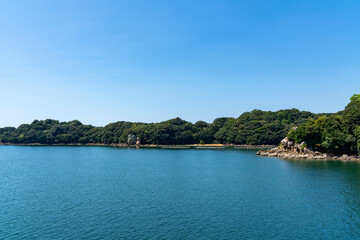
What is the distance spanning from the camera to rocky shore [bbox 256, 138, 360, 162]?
91500mm

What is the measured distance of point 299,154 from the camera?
10125 centimetres

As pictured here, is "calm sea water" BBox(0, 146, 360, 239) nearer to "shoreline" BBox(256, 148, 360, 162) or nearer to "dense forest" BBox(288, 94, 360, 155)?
"shoreline" BBox(256, 148, 360, 162)

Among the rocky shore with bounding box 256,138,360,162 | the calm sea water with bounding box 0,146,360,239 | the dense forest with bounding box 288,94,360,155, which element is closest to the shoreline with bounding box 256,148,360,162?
the rocky shore with bounding box 256,138,360,162

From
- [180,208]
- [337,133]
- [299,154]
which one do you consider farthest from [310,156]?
[180,208]

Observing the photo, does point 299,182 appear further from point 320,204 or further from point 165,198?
point 165,198

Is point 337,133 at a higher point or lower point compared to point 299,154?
higher

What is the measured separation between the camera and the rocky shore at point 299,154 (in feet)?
300

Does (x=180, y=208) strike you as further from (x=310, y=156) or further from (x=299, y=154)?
(x=299, y=154)

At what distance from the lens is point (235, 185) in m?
51.2

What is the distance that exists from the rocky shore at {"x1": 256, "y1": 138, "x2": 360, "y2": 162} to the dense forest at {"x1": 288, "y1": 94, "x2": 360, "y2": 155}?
2301 millimetres

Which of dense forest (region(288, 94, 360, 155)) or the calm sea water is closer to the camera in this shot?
the calm sea water

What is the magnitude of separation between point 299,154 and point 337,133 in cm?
1531

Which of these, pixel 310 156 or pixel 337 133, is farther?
pixel 310 156

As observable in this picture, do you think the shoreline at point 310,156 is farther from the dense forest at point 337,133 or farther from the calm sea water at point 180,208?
the calm sea water at point 180,208
